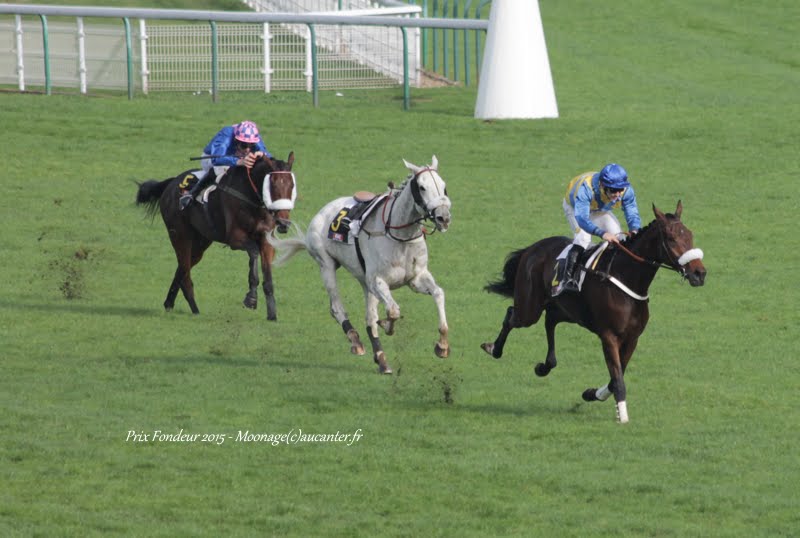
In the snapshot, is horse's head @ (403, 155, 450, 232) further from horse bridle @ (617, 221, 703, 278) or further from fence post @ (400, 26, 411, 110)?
fence post @ (400, 26, 411, 110)

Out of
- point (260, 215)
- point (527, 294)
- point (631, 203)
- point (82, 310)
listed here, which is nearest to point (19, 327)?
point (82, 310)

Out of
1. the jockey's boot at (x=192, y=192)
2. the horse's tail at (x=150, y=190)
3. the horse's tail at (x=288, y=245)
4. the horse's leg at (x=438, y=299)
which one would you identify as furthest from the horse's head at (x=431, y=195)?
the horse's tail at (x=150, y=190)

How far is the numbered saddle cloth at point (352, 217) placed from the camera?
11.6m

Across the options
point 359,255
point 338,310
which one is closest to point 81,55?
point 338,310

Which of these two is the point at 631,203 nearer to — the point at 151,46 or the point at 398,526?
the point at 398,526

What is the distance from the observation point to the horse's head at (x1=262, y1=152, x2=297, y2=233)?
12977 mm

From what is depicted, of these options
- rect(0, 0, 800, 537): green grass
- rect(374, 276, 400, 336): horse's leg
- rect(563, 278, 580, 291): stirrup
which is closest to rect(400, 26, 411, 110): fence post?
rect(0, 0, 800, 537): green grass

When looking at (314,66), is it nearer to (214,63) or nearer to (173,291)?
(214,63)

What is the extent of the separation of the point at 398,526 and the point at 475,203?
12.2m

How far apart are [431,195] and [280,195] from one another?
2.93 metres

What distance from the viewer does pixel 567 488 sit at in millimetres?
8633

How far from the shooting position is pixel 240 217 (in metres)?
14.0

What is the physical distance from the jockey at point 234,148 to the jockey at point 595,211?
13.8 ft

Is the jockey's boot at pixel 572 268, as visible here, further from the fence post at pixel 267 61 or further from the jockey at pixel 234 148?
the fence post at pixel 267 61
